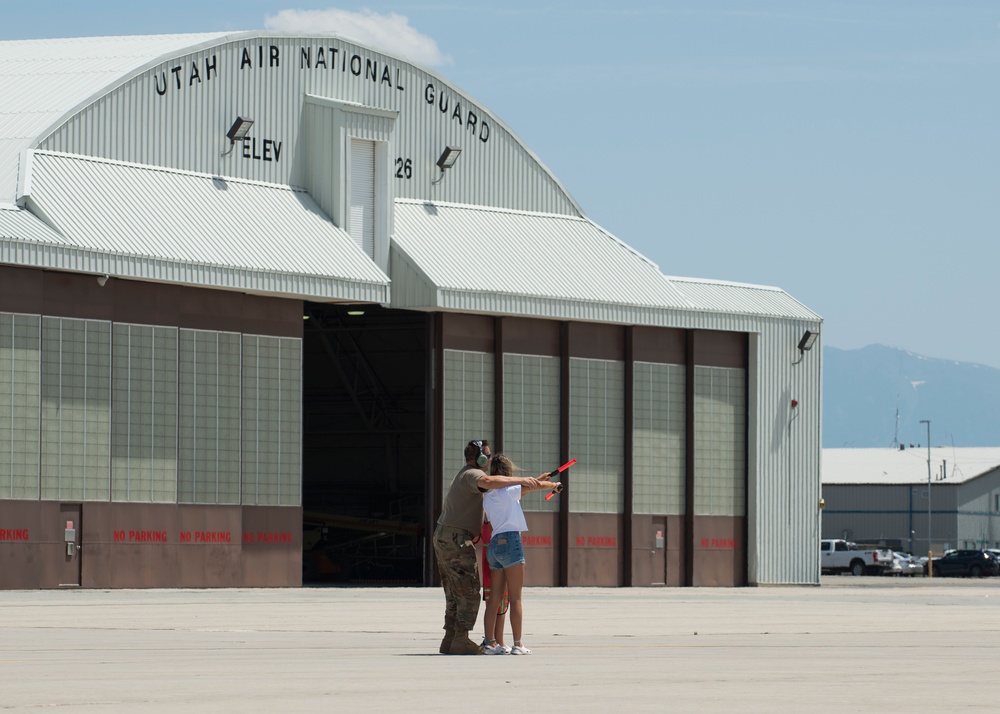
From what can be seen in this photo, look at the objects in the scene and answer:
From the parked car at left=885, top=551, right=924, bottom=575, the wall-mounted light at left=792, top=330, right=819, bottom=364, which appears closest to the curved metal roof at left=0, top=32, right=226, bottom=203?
the wall-mounted light at left=792, top=330, right=819, bottom=364

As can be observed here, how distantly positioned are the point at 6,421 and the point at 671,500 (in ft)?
64.3

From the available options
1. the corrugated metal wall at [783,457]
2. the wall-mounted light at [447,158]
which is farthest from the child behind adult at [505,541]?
the corrugated metal wall at [783,457]

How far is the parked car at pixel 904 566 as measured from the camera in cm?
8725

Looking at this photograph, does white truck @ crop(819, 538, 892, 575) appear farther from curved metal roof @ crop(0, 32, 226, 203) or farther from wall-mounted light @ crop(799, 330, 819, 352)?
curved metal roof @ crop(0, 32, 226, 203)

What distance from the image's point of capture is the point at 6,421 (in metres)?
36.5

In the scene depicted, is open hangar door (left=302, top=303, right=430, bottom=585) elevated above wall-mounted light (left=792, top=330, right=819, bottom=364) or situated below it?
below

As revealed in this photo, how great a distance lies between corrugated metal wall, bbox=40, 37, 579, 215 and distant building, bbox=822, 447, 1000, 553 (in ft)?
211

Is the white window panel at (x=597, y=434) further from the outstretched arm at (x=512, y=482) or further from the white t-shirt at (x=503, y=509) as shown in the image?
the outstretched arm at (x=512, y=482)

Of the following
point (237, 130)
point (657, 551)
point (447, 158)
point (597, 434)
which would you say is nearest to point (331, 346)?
point (447, 158)

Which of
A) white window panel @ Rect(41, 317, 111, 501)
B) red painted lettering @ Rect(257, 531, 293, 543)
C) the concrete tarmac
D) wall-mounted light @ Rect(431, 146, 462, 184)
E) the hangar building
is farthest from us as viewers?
wall-mounted light @ Rect(431, 146, 462, 184)

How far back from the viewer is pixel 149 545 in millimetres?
39594

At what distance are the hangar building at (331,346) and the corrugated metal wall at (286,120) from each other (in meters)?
0.07

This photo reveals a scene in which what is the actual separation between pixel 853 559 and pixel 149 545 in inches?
2135

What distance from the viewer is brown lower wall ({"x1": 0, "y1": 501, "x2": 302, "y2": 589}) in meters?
37.2
